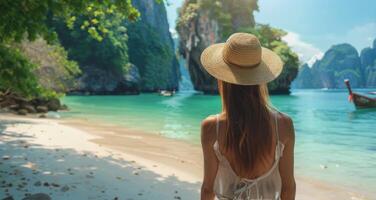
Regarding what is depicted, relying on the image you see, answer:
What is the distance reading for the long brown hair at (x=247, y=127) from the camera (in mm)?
1891

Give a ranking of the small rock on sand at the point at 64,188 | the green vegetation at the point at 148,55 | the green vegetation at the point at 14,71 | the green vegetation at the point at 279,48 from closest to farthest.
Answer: the small rock on sand at the point at 64,188 < the green vegetation at the point at 14,71 < the green vegetation at the point at 279,48 < the green vegetation at the point at 148,55

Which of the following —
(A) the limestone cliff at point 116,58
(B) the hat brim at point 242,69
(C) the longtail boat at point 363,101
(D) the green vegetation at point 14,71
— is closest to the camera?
(B) the hat brim at point 242,69

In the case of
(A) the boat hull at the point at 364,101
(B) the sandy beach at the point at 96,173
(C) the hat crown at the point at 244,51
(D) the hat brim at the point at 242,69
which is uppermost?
(C) the hat crown at the point at 244,51

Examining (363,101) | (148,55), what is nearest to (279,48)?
(148,55)

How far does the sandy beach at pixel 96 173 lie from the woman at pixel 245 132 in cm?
381

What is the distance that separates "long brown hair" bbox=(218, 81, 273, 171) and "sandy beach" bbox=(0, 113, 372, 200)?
3.91 metres

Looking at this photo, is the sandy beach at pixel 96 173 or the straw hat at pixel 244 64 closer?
the straw hat at pixel 244 64

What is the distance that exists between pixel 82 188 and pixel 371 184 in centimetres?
627

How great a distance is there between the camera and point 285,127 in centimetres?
192

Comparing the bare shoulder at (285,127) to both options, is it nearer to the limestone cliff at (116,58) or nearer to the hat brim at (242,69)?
the hat brim at (242,69)

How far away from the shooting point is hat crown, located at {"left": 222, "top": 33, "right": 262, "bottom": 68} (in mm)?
1920

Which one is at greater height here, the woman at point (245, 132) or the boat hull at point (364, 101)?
the woman at point (245, 132)

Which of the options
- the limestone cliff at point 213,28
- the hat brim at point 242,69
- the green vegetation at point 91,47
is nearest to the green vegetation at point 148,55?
the limestone cliff at point 213,28

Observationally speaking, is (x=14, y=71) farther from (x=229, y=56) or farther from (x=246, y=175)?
(x=246, y=175)
